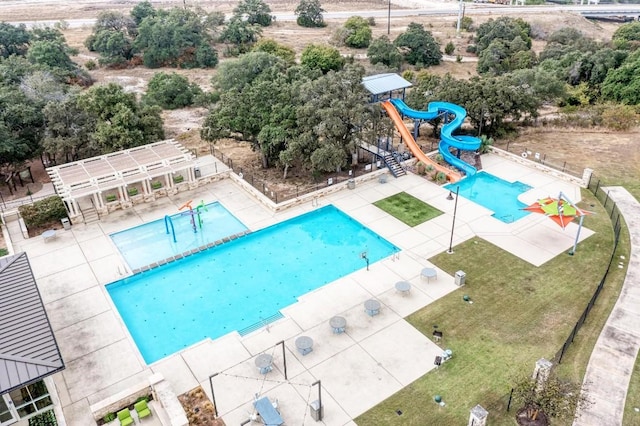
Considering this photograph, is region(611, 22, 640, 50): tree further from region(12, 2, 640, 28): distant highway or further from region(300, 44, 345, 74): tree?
region(300, 44, 345, 74): tree

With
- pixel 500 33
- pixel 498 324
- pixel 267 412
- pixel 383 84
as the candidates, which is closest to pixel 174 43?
pixel 383 84

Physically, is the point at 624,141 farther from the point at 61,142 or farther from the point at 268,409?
the point at 61,142

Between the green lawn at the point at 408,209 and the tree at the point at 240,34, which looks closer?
the green lawn at the point at 408,209

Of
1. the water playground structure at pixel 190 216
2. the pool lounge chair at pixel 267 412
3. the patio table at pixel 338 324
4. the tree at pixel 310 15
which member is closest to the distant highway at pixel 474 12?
the tree at pixel 310 15

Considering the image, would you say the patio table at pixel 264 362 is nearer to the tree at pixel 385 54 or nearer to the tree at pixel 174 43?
the tree at pixel 385 54

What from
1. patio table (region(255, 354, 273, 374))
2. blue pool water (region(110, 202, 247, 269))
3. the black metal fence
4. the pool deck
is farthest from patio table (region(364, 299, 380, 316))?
blue pool water (region(110, 202, 247, 269))

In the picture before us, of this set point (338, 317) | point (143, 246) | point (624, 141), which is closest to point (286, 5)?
point (624, 141)

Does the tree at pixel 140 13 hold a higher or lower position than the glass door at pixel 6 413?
higher
